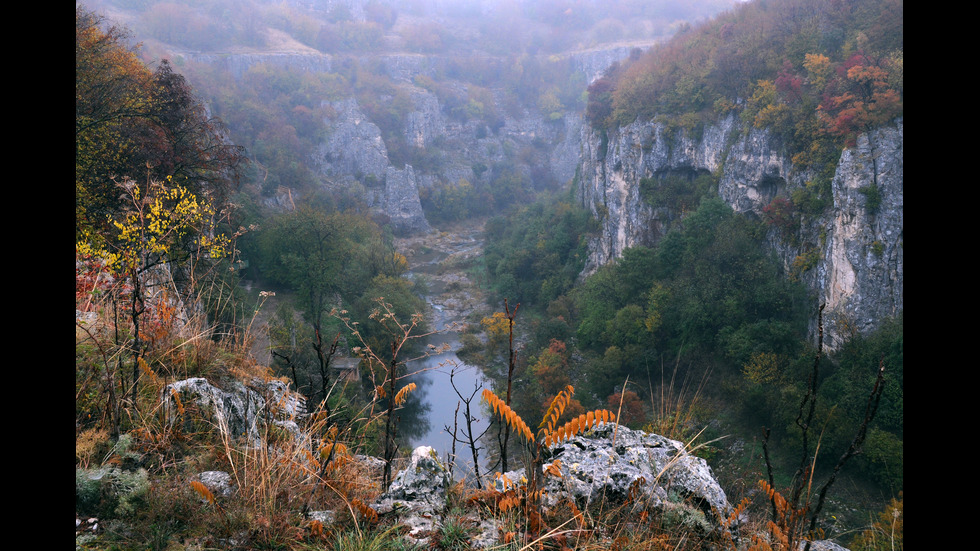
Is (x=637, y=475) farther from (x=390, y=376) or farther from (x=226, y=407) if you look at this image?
(x=226, y=407)

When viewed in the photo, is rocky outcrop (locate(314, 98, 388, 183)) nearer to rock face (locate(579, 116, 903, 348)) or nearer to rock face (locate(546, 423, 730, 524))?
rock face (locate(579, 116, 903, 348))

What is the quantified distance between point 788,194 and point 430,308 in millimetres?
21979

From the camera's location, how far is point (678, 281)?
24750 mm

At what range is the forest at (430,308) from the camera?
8.36 ft

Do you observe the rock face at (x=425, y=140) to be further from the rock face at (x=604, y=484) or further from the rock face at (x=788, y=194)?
the rock face at (x=604, y=484)

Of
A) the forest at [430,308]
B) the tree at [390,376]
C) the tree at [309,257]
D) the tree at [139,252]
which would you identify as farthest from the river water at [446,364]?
the tree at [309,257]

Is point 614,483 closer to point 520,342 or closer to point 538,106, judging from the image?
point 520,342

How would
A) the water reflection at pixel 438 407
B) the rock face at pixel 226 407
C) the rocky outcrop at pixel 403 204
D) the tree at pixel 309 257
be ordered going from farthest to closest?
the rocky outcrop at pixel 403 204 → the tree at pixel 309 257 → the water reflection at pixel 438 407 → the rock face at pixel 226 407

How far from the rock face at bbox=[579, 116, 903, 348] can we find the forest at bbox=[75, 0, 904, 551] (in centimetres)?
64

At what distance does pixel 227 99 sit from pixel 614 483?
211 ft

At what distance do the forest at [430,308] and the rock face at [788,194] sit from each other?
Result: 2.10 feet

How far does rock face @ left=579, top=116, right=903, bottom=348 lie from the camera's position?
19844 mm

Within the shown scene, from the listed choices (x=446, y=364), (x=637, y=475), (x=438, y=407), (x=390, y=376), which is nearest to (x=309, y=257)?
(x=438, y=407)
